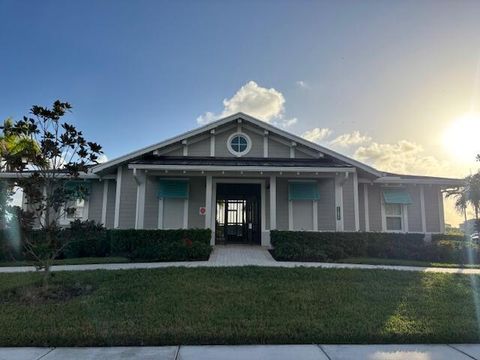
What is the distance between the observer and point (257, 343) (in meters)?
4.50

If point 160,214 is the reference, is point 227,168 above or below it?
above

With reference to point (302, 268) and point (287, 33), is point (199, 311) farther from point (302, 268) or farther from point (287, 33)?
point (287, 33)

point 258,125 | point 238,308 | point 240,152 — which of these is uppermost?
point 258,125

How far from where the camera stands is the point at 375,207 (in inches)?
602

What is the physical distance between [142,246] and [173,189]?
10.6ft

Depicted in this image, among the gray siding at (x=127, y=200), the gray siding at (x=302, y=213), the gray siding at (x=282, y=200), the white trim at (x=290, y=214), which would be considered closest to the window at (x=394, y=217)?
the gray siding at (x=302, y=213)

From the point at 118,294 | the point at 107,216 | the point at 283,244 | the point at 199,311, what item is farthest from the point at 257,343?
the point at 107,216

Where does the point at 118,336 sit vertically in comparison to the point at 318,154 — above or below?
below

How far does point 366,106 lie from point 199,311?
11063mm

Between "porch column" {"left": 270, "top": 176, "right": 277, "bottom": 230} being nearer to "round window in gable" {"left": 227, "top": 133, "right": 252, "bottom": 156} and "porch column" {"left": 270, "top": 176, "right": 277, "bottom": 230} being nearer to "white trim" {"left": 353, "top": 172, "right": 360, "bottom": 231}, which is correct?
"round window in gable" {"left": 227, "top": 133, "right": 252, "bottom": 156}

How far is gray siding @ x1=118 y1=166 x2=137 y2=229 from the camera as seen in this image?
535 inches

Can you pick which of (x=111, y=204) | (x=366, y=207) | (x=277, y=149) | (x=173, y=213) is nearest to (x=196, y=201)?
(x=173, y=213)

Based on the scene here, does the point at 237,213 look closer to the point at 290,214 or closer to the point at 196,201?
the point at 196,201

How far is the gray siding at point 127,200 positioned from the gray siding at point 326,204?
27.9 ft
